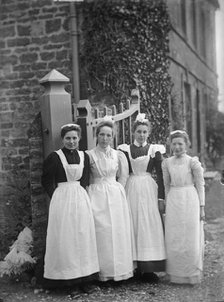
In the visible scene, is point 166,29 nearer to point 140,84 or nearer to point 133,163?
point 140,84

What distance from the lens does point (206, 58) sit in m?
10.6

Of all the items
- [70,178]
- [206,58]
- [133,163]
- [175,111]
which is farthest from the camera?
[206,58]

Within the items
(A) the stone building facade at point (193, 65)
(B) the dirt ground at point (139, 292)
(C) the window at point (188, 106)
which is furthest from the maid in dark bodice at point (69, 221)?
(C) the window at point (188, 106)

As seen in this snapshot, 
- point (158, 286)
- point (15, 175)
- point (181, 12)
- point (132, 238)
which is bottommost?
point (158, 286)

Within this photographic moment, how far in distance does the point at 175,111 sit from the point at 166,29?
71.9 inches

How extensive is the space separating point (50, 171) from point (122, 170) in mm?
754

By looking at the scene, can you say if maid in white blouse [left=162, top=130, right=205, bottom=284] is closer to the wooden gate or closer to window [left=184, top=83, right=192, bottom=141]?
the wooden gate

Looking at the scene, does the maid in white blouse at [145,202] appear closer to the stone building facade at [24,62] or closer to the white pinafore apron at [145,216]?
the white pinafore apron at [145,216]

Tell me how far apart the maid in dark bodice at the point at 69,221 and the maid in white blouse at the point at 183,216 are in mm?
797

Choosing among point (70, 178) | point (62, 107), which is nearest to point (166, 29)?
point (62, 107)

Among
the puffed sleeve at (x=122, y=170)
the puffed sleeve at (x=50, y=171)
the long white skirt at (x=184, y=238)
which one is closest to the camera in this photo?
the puffed sleeve at (x=50, y=171)

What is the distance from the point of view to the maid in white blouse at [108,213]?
3.96m

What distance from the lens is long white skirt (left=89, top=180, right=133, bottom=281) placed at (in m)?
3.95

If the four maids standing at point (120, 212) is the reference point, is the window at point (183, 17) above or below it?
above
